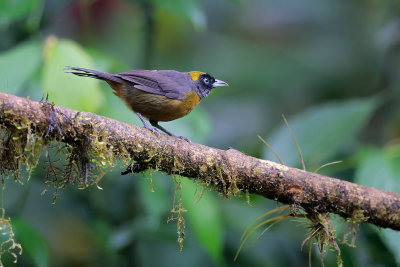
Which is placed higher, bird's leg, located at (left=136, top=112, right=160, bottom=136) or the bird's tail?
the bird's tail

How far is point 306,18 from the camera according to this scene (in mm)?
6824

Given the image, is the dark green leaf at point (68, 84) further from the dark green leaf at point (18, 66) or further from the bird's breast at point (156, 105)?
the bird's breast at point (156, 105)

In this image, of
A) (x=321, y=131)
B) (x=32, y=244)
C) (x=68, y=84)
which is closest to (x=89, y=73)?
(x=68, y=84)

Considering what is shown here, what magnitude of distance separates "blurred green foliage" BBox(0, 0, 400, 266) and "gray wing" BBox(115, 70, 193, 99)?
21 cm

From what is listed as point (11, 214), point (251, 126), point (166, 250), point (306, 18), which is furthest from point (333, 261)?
point (306, 18)

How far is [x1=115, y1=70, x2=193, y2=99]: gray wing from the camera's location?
3.60m

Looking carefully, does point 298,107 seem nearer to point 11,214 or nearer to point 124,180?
point 124,180

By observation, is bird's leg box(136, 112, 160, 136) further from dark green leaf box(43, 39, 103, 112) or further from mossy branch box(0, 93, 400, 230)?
dark green leaf box(43, 39, 103, 112)

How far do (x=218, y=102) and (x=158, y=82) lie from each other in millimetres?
2877

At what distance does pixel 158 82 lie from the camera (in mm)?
3740

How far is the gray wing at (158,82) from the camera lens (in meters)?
3.60

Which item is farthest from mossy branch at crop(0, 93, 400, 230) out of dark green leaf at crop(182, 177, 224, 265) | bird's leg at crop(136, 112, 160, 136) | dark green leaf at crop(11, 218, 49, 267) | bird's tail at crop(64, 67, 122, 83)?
dark green leaf at crop(11, 218, 49, 267)

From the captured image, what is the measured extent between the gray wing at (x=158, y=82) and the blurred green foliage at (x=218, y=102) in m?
0.21

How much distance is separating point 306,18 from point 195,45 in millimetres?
1742
